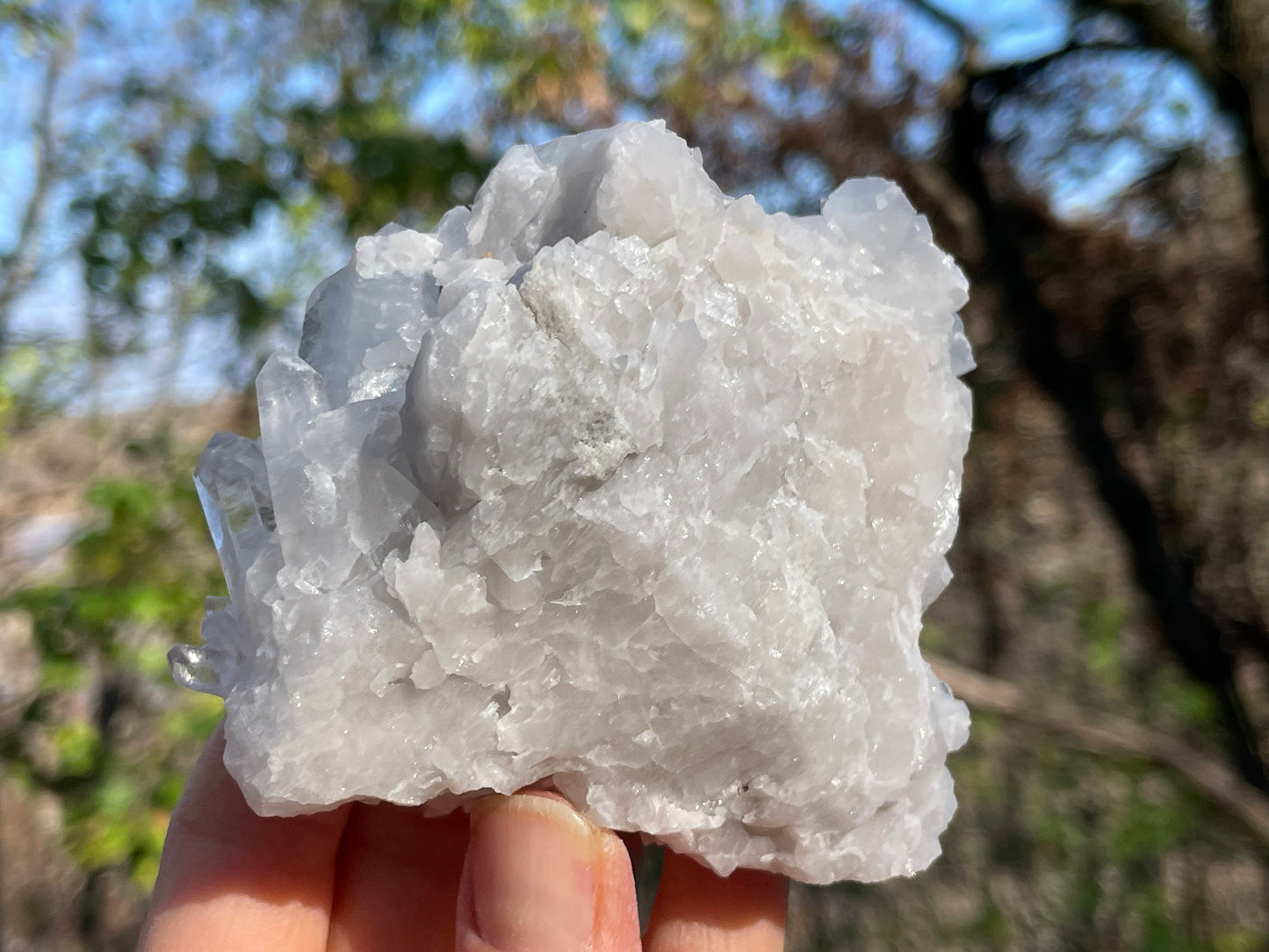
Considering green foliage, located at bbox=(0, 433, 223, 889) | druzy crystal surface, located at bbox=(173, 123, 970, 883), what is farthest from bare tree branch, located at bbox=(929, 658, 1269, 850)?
green foliage, located at bbox=(0, 433, 223, 889)

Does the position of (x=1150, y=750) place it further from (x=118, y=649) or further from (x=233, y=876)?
(x=118, y=649)

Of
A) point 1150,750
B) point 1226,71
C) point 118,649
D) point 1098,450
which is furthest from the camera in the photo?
point 1098,450

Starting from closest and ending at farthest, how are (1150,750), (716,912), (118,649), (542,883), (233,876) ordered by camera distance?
(542,883) → (233,876) → (716,912) → (118,649) → (1150,750)

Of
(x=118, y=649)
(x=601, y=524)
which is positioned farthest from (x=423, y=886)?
(x=118, y=649)

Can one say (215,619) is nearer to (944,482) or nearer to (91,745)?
(944,482)

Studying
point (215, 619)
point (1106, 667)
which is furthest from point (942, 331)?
point (1106, 667)

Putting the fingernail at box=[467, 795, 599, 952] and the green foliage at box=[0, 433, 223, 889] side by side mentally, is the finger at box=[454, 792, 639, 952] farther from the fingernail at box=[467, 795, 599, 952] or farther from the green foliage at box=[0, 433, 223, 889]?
the green foliage at box=[0, 433, 223, 889]

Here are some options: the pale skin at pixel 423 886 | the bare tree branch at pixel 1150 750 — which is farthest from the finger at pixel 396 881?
the bare tree branch at pixel 1150 750
